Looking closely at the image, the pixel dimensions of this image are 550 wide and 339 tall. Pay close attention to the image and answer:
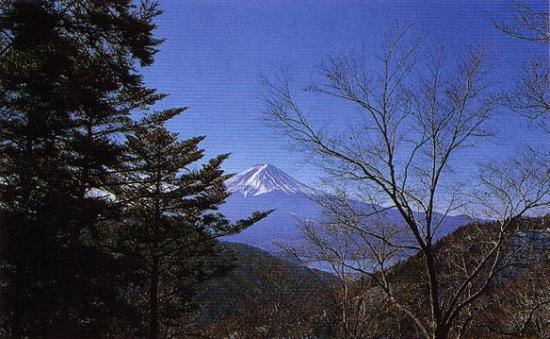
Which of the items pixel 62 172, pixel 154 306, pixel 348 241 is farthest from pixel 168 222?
pixel 348 241

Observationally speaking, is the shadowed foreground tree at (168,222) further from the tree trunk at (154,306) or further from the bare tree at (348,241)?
the bare tree at (348,241)

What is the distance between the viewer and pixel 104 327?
928cm

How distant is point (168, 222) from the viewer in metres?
12.5

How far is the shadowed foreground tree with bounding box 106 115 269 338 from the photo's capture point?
11.5m

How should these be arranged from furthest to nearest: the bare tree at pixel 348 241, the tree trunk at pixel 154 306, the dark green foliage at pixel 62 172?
the tree trunk at pixel 154 306, the bare tree at pixel 348 241, the dark green foliage at pixel 62 172

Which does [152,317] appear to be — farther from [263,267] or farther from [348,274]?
[263,267]

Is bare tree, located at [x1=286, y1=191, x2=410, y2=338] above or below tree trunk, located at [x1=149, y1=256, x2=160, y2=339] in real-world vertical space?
above

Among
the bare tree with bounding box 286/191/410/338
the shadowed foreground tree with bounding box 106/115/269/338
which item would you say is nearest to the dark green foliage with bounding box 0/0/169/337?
the shadowed foreground tree with bounding box 106/115/269/338

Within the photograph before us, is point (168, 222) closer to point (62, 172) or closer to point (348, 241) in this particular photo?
point (62, 172)

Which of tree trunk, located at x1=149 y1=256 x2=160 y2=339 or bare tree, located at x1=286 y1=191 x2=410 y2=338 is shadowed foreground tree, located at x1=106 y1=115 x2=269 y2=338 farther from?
bare tree, located at x1=286 y1=191 x2=410 y2=338

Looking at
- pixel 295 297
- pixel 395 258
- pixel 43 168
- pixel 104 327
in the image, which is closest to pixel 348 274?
pixel 395 258

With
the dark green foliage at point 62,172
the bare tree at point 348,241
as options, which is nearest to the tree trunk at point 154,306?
the dark green foliage at point 62,172

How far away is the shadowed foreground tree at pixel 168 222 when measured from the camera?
11.5 metres

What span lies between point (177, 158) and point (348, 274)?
766 cm
